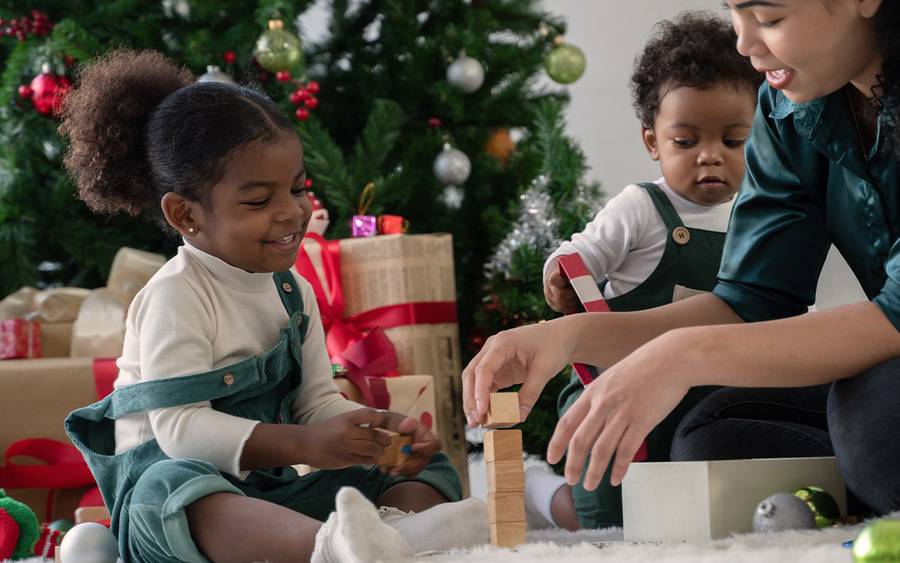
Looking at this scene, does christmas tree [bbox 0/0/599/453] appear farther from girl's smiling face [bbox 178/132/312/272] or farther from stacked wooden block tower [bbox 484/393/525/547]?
stacked wooden block tower [bbox 484/393/525/547]

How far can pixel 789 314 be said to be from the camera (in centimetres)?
130

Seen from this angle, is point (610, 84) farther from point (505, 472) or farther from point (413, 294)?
point (505, 472)

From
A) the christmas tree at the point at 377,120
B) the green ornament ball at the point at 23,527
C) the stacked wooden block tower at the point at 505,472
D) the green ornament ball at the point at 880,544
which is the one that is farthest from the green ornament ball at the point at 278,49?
the green ornament ball at the point at 880,544

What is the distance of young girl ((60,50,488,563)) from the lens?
43.6 inches

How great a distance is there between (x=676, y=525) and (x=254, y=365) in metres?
0.53

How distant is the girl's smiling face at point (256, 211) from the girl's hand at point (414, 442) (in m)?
0.25

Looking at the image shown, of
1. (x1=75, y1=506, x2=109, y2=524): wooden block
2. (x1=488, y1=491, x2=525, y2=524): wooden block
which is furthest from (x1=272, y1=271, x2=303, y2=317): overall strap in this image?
(x1=488, y1=491, x2=525, y2=524): wooden block

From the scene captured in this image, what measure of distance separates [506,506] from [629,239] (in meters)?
Answer: 0.78

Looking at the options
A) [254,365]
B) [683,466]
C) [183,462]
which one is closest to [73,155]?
[254,365]

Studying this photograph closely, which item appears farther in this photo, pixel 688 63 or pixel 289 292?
pixel 688 63

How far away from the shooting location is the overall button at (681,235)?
1.66 metres

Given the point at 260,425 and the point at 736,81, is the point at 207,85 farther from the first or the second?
the point at 736,81

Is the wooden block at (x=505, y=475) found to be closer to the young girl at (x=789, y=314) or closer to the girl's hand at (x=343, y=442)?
the young girl at (x=789, y=314)

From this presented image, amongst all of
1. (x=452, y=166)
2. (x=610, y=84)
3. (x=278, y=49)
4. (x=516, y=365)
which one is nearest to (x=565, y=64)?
(x=452, y=166)
